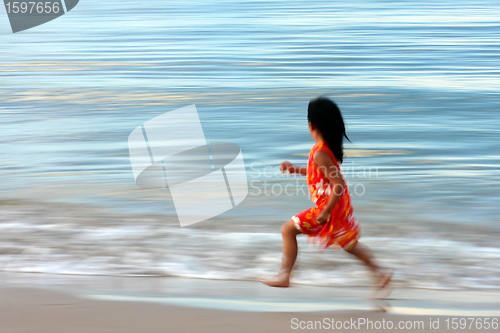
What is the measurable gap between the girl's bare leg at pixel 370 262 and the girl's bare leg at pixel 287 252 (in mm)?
329

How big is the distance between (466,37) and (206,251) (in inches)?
889

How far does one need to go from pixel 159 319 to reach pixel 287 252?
0.83m

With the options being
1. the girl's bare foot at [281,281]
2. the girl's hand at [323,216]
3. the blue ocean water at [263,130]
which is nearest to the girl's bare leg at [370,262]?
the girl's hand at [323,216]

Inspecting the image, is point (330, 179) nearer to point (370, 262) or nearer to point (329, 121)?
point (329, 121)

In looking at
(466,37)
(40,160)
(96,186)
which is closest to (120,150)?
(40,160)

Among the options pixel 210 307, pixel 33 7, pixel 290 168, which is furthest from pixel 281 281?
pixel 33 7

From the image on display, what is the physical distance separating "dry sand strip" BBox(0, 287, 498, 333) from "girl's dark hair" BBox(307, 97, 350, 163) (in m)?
0.99

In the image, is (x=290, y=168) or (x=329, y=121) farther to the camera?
(x=290, y=168)

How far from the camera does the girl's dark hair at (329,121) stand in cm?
361

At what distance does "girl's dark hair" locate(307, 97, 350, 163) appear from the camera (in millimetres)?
3609

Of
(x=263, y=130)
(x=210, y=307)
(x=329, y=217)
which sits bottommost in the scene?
(x=263, y=130)

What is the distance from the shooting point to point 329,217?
3.69 meters

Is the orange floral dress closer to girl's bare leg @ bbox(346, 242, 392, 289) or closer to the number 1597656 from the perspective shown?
girl's bare leg @ bbox(346, 242, 392, 289)

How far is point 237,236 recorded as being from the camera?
217 inches
